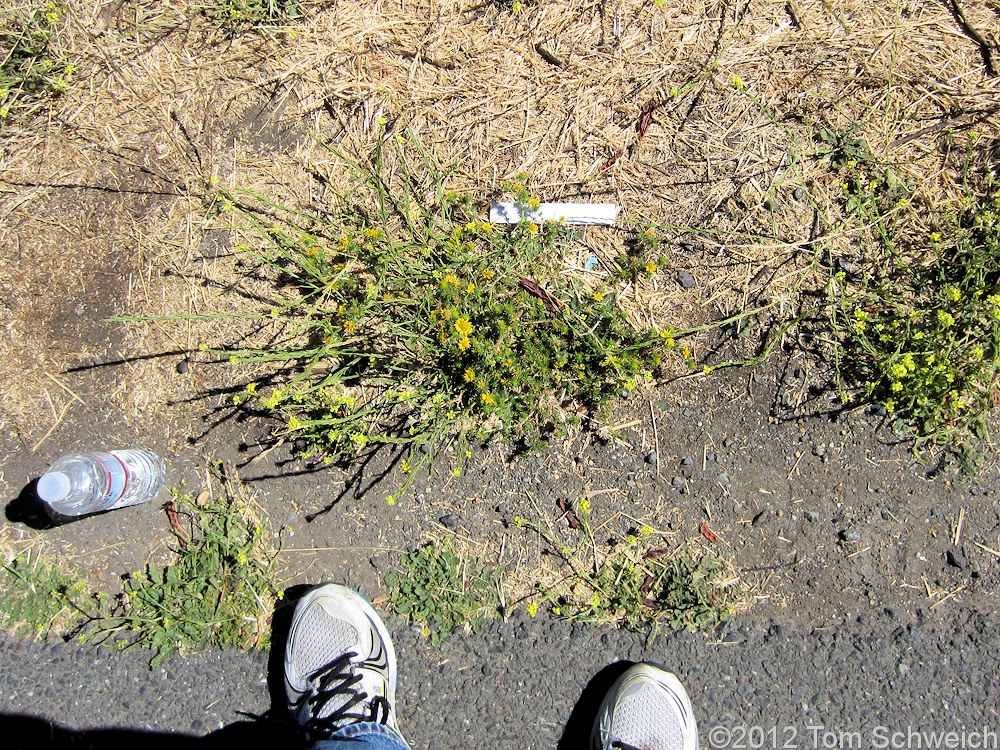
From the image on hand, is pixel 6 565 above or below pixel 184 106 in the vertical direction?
below

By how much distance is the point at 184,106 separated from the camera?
8.70ft

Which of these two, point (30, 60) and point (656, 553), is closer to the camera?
point (656, 553)

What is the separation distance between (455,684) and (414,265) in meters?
1.57

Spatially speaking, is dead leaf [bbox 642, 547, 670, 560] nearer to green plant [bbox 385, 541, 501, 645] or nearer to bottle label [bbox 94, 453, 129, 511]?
green plant [bbox 385, 541, 501, 645]

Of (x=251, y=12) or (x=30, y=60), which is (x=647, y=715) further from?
(x=30, y=60)

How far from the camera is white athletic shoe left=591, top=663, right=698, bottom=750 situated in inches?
91.4

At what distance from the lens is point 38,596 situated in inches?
102

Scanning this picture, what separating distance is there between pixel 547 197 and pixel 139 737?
264 centimetres

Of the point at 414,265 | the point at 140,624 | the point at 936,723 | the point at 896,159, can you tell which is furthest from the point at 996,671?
the point at 140,624

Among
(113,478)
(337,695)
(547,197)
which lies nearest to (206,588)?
(113,478)

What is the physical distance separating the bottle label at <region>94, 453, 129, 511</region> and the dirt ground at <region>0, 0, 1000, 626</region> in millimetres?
155

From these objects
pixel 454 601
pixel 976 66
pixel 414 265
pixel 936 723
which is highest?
pixel 976 66

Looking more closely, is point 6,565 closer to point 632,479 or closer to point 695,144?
point 632,479

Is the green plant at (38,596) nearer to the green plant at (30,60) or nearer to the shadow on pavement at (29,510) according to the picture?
the shadow on pavement at (29,510)
